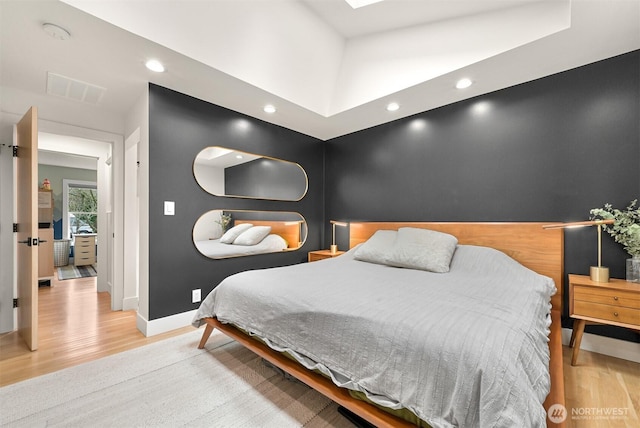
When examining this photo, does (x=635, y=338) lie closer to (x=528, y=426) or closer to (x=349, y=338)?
(x=528, y=426)

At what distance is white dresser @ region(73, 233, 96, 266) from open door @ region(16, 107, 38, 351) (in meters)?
4.11

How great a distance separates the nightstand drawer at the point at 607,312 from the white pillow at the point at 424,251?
901 millimetres

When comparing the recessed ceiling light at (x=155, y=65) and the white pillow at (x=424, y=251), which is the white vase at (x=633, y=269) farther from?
the recessed ceiling light at (x=155, y=65)

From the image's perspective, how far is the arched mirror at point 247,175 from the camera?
9.46ft

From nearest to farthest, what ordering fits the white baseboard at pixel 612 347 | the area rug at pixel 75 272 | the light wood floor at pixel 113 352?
the light wood floor at pixel 113 352
the white baseboard at pixel 612 347
the area rug at pixel 75 272

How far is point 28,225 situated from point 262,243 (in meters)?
2.14

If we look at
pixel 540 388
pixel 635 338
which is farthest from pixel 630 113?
pixel 540 388

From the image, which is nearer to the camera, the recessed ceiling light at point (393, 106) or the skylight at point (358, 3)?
the skylight at point (358, 3)

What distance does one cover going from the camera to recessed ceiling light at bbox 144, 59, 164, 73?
2.15m

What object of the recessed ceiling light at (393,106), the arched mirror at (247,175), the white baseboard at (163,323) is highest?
the recessed ceiling light at (393,106)

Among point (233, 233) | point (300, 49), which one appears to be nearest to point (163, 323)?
point (233, 233)

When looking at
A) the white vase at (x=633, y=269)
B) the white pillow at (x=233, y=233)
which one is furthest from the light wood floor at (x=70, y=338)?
the white vase at (x=633, y=269)

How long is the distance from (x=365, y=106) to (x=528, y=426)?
113 inches

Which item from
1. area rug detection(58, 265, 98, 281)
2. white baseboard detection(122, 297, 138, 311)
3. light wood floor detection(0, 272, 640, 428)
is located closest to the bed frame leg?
light wood floor detection(0, 272, 640, 428)
